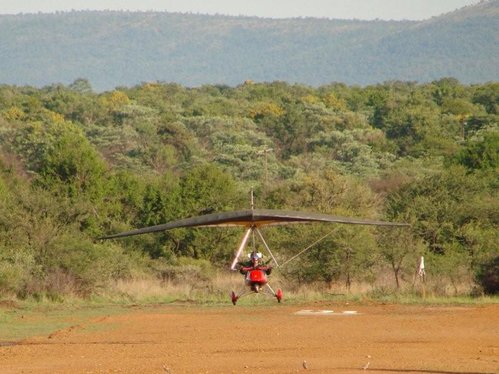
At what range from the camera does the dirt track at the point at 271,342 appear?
67.4 ft

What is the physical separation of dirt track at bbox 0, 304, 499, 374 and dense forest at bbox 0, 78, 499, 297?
5.39m

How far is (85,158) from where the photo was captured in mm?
55344

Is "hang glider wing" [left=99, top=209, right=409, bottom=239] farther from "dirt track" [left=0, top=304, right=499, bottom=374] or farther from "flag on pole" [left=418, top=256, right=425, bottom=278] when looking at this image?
"flag on pole" [left=418, top=256, right=425, bottom=278]

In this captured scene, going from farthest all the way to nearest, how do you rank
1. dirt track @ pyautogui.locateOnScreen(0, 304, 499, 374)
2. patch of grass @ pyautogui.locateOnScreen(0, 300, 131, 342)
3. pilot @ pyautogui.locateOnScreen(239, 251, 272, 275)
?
1. patch of grass @ pyautogui.locateOnScreen(0, 300, 131, 342)
2. pilot @ pyautogui.locateOnScreen(239, 251, 272, 275)
3. dirt track @ pyautogui.locateOnScreen(0, 304, 499, 374)

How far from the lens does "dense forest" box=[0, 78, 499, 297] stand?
38531 mm

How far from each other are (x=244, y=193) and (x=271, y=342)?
98.5ft

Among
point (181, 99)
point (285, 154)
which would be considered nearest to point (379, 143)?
point (285, 154)

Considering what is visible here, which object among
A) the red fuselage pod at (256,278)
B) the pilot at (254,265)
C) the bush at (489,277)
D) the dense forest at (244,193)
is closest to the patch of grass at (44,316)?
the dense forest at (244,193)

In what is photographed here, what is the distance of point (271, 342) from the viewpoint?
24.6 metres

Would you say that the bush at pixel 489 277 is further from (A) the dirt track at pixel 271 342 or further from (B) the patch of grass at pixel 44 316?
(B) the patch of grass at pixel 44 316

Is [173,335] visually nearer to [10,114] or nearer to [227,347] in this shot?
[227,347]

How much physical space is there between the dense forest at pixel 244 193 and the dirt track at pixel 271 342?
212 inches

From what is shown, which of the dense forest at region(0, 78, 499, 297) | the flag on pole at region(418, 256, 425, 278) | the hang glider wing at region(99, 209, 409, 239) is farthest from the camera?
the dense forest at region(0, 78, 499, 297)

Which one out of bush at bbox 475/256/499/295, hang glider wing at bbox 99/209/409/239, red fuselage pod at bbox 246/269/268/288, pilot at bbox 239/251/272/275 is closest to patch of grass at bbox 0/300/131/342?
hang glider wing at bbox 99/209/409/239
